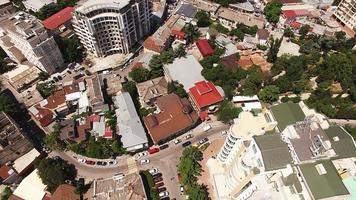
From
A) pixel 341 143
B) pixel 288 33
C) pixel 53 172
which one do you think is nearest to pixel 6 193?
pixel 53 172

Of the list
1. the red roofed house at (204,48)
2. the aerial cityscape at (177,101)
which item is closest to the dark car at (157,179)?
the aerial cityscape at (177,101)

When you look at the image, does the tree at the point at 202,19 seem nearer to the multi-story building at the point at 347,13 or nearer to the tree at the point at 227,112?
the tree at the point at 227,112

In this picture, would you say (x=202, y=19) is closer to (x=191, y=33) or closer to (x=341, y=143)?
(x=191, y=33)

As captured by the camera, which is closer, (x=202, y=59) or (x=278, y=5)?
(x=202, y=59)

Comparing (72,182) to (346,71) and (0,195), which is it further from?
(346,71)

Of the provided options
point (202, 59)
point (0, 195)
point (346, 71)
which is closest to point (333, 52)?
point (346, 71)

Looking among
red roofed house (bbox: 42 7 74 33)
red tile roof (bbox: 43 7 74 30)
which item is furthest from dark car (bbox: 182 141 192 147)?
red tile roof (bbox: 43 7 74 30)
